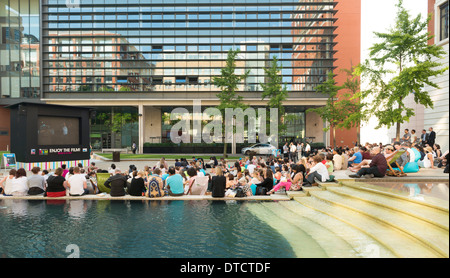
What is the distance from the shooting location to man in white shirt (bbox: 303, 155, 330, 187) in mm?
11007

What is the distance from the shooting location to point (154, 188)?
1050cm

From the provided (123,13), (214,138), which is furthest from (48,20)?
(214,138)

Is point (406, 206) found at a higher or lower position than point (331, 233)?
higher

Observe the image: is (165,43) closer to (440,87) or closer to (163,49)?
(163,49)

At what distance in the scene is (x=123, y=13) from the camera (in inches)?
1544

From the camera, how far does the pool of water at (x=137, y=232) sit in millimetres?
5320

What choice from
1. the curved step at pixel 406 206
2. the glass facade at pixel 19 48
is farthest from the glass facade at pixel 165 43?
the curved step at pixel 406 206

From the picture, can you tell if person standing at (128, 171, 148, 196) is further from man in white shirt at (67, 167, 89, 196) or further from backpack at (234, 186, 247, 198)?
backpack at (234, 186, 247, 198)

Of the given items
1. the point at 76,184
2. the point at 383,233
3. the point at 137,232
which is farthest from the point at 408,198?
the point at 76,184

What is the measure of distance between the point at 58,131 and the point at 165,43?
2418 cm

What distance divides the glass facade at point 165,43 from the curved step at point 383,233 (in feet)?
107

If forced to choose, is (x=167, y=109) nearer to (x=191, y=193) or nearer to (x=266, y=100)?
(x=266, y=100)
